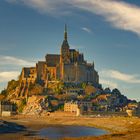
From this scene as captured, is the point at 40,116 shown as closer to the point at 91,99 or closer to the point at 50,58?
the point at 91,99

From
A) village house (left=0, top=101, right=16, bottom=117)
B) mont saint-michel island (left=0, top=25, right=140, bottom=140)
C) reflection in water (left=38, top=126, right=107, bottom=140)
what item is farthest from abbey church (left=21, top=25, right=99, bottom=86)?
reflection in water (left=38, top=126, right=107, bottom=140)

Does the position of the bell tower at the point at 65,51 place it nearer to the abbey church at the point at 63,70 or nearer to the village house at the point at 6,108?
the abbey church at the point at 63,70

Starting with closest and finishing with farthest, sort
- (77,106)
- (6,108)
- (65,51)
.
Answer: (77,106) < (6,108) < (65,51)

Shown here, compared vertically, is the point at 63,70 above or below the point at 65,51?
below

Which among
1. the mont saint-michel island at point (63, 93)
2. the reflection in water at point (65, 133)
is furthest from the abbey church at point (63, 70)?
the reflection in water at point (65, 133)

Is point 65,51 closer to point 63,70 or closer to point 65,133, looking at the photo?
point 63,70

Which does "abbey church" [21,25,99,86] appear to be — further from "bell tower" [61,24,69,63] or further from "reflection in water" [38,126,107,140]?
"reflection in water" [38,126,107,140]

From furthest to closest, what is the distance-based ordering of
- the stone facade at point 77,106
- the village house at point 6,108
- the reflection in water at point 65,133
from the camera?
the village house at point 6,108 → the stone facade at point 77,106 → the reflection in water at point 65,133

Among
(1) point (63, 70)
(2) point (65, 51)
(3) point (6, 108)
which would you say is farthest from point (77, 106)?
(2) point (65, 51)

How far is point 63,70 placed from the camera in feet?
A: 583

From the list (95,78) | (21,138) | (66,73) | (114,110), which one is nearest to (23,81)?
(66,73)

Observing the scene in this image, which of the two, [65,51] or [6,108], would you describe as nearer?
[6,108]

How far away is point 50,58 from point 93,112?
40036 millimetres

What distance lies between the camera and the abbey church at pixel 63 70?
178 metres
